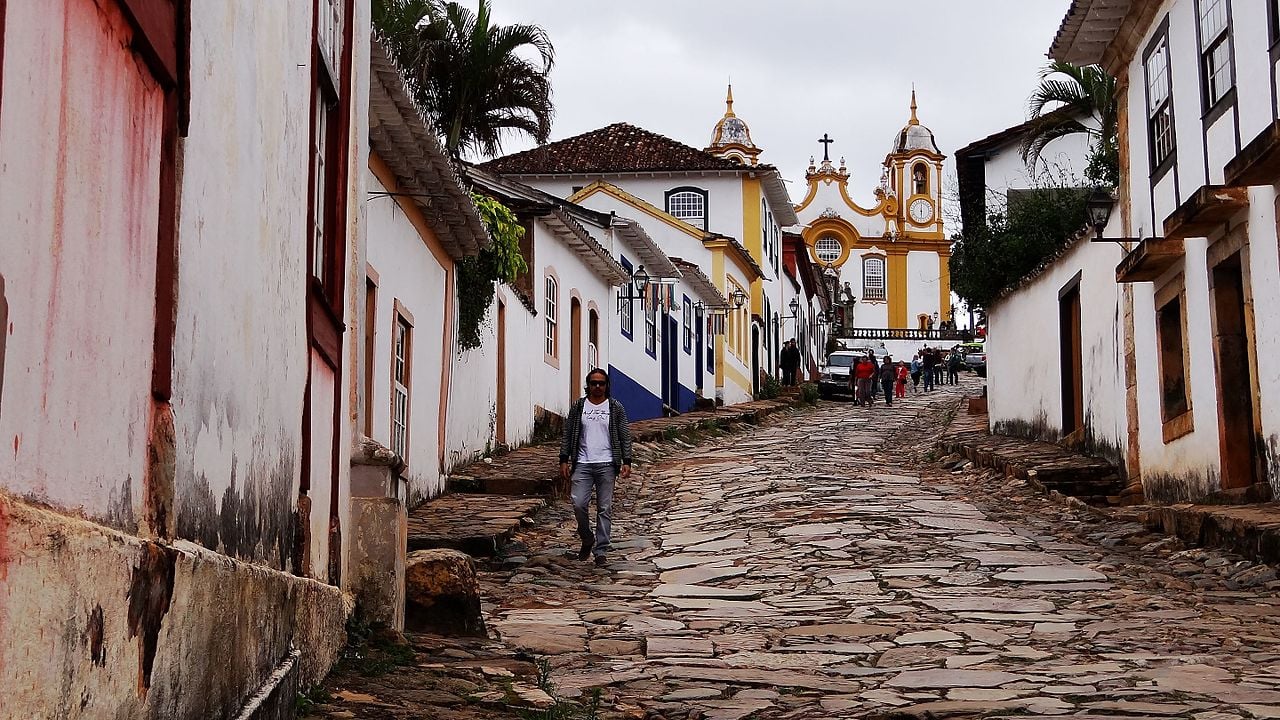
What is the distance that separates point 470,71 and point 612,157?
19813 mm

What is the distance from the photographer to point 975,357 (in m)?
59.6

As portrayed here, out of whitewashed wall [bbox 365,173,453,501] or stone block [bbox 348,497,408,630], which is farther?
whitewashed wall [bbox 365,173,453,501]

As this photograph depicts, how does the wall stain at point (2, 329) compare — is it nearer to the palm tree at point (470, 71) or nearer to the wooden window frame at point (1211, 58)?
the wooden window frame at point (1211, 58)

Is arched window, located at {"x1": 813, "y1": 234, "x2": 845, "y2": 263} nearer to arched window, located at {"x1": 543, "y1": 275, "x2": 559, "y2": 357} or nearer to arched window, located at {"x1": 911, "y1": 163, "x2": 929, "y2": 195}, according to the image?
arched window, located at {"x1": 911, "y1": 163, "x2": 929, "y2": 195}

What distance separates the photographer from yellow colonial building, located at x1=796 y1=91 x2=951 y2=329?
77.6m

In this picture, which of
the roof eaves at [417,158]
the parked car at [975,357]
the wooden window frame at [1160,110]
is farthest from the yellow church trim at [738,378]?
the wooden window frame at [1160,110]

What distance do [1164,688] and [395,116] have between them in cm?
705

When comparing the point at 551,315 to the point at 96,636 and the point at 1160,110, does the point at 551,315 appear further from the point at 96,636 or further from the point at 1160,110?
the point at 96,636

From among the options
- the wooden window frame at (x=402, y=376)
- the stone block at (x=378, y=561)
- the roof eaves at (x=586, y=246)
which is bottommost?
the stone block at (x=378, y=561)

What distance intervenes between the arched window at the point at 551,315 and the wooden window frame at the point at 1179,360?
10.1 metres

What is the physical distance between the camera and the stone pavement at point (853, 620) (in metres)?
6.91

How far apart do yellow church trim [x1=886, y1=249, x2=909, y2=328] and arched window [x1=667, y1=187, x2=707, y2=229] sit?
3571cm

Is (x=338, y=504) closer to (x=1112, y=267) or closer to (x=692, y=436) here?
(x=1112, y=267)

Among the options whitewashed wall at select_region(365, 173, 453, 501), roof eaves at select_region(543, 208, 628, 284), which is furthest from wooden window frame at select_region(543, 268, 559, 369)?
whitewashed wall at select_region(365, 173, 453, 501)
